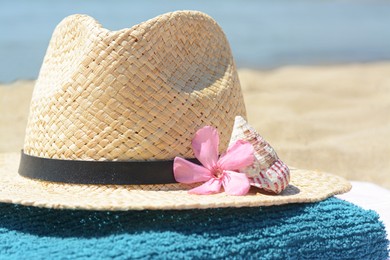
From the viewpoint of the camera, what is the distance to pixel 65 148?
1.87 m

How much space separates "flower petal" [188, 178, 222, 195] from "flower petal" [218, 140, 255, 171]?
0.19 feet

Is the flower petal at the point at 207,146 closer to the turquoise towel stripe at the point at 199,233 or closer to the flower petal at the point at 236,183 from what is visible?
the flower petal at the point at 236,183

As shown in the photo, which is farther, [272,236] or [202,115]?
[202,115]

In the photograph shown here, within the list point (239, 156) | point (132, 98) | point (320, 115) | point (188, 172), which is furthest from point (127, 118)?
point (320, 115)

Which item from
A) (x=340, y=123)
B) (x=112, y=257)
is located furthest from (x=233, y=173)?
(x=340, y=123)

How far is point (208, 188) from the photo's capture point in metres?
1.75

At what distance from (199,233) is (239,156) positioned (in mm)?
260

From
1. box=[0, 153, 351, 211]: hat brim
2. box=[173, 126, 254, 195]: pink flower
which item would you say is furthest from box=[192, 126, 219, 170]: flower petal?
box=[0, 153, 351, 211]: hat brim

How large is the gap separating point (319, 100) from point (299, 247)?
5.11 metres

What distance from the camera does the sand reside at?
15.1 ft

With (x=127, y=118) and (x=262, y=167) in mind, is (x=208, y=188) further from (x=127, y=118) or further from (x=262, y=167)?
(x=127, y=118)

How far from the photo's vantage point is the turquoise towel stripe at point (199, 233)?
153 cm

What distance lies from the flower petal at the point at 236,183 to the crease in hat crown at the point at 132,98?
0.51 feet

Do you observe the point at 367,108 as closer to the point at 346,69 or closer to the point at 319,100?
the point at 319,100
